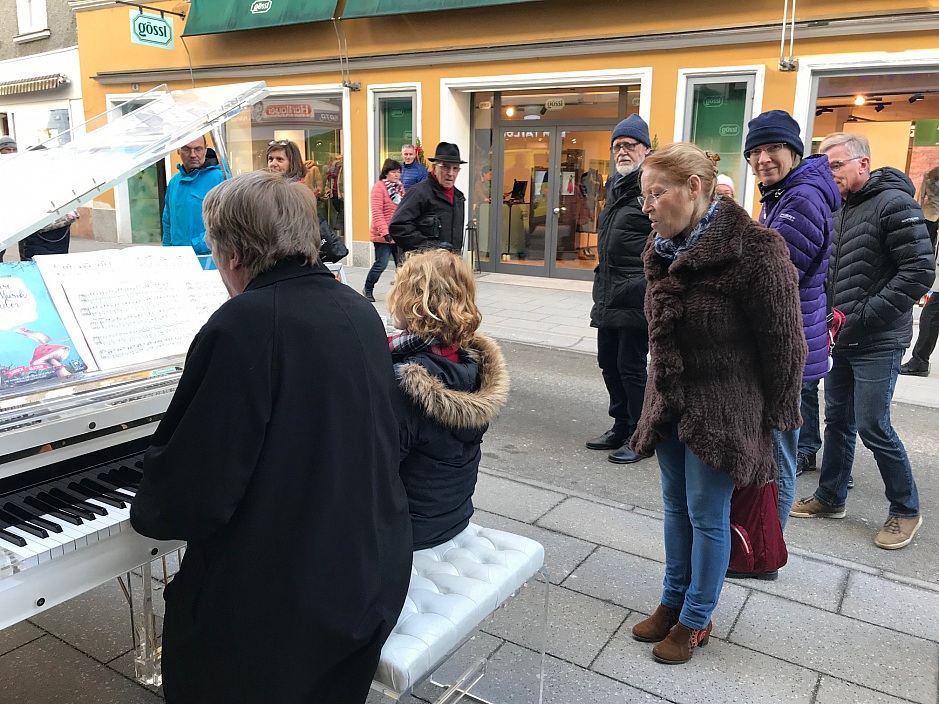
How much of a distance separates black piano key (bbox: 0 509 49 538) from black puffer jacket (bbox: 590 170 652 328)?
3.19 metres

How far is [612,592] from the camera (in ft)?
10.4

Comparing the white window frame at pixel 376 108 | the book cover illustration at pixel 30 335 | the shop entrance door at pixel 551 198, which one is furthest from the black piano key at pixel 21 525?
the white window frame at pixel 376 108

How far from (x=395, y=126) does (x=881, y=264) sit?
32.5ft

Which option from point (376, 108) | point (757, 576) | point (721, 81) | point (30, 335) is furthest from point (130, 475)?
point (376, 108)

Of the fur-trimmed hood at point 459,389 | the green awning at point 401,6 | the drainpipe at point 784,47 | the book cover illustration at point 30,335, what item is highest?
the green awning at point 401,6

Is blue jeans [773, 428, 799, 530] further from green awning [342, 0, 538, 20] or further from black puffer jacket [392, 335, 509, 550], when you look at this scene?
green awning [342, 0, 538, 20]

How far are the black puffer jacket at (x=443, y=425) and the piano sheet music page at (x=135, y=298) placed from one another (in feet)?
2.70

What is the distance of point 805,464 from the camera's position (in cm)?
443

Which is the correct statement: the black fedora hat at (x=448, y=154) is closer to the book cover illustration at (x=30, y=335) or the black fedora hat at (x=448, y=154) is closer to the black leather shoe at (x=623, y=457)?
the black leather shoe at (x=623, y=457)

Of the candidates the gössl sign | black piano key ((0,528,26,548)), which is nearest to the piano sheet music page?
black piano key ((0,528,26,548))

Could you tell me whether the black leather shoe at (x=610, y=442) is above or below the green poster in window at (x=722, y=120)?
below

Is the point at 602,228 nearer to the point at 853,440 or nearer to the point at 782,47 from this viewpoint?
the point at 853,440

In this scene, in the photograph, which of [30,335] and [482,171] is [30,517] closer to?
[30,335]

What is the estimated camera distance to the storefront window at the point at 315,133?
13.1m
